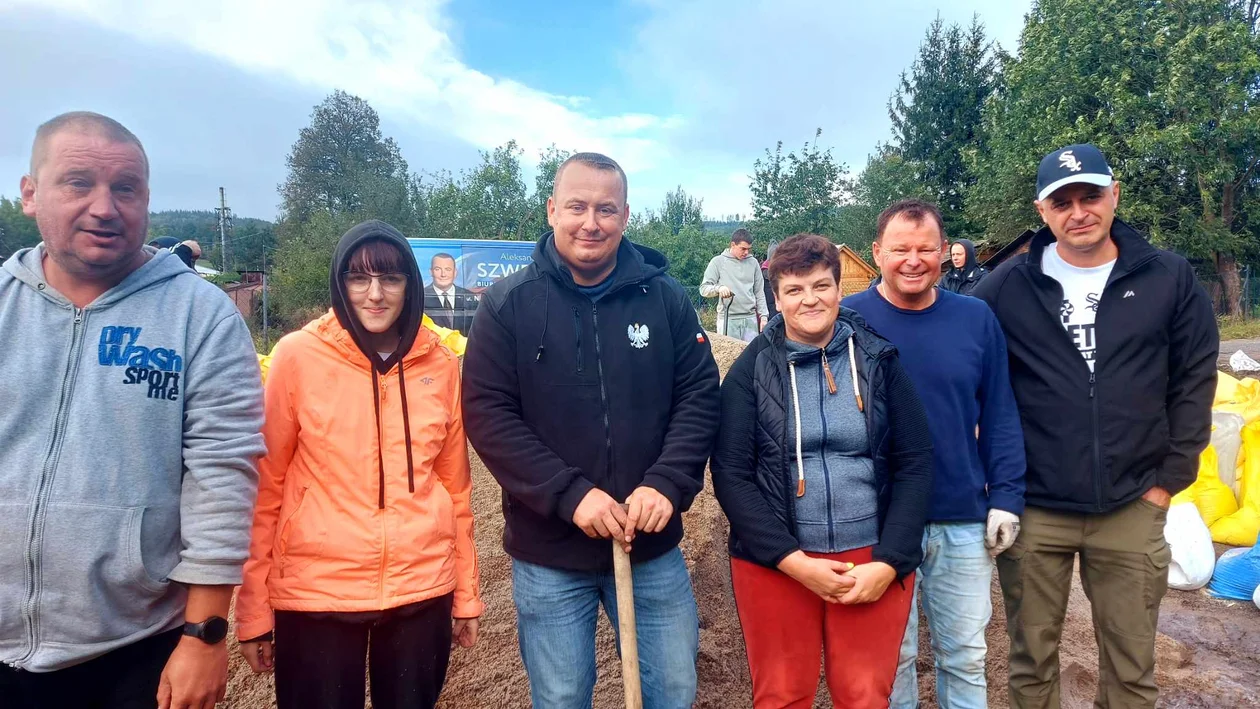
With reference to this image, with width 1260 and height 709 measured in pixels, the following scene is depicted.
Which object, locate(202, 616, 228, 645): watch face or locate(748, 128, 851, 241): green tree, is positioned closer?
locate(202, 616, 228, 645): watch face

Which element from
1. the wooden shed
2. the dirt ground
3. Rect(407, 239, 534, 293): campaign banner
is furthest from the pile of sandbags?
the wooden shed

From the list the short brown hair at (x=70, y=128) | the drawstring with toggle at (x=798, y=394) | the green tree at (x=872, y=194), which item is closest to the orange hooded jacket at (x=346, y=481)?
the short brown hair at (x=70, y=128)

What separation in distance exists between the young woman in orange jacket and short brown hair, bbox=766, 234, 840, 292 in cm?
108

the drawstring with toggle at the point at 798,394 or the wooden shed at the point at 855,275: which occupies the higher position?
the wooden shed at the point at 855,275

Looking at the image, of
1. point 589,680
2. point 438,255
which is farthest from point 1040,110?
point 589,680

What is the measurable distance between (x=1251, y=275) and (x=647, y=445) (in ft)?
86.4

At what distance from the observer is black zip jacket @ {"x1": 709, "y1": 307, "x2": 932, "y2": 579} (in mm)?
2062

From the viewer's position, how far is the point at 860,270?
14914mm

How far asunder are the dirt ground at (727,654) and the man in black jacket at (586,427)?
3.40ft

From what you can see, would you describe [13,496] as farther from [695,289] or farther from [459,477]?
[695,289]

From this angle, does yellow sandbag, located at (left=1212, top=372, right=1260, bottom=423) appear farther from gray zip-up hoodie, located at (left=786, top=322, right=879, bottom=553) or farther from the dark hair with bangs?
the dark hair with bangs

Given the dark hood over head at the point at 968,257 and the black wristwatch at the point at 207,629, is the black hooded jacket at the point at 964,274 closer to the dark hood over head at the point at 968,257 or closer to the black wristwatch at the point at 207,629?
the dark hood over head at the point at 968,257

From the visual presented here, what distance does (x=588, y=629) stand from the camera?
2.19 m

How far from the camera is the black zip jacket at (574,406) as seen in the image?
2.06m
